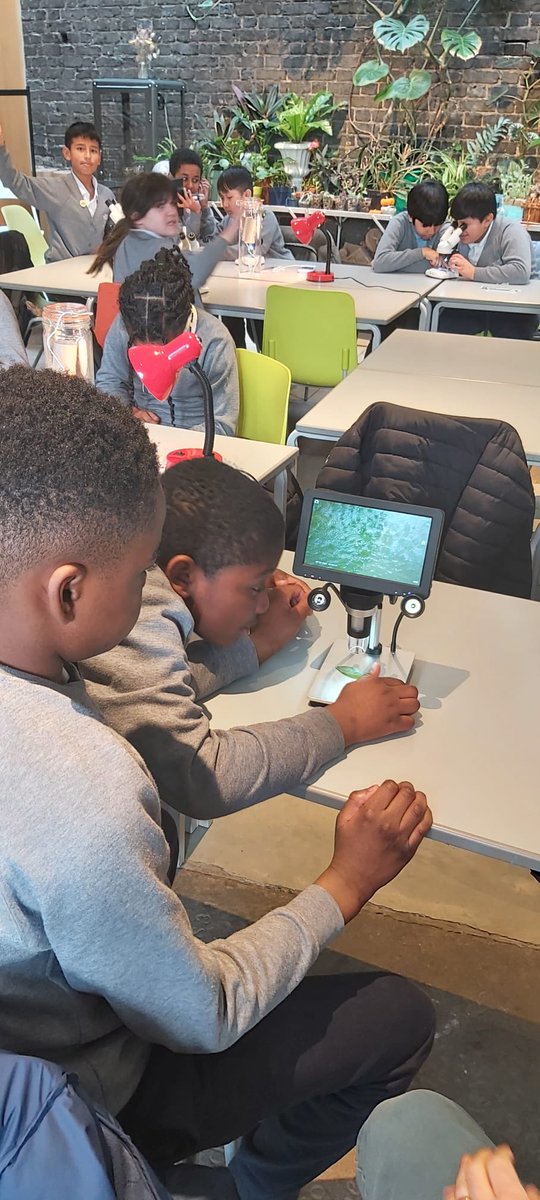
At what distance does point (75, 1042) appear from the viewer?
0.82 m

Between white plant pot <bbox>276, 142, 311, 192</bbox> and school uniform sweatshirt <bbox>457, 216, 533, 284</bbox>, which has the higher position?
white plant pot <bbox>276, 142, 311, 192</bbox>

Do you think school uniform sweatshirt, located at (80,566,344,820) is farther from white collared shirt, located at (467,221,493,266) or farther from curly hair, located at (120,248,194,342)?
white collared shirt, located at (467,221,493,266)

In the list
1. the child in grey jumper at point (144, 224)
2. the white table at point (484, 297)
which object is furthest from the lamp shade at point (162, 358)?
the white table at point (484, 297)

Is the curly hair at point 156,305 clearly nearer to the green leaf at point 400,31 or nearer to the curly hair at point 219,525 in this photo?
the curly hair at point 219,525

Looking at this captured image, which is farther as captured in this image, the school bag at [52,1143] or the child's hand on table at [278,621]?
the child's hand on table at [278,621]

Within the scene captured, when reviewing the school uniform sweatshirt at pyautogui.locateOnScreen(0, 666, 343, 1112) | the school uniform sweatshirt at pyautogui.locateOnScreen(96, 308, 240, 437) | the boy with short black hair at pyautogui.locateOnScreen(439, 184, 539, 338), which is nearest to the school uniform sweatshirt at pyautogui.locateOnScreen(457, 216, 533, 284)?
the boy with short black hair at pyautogui.locateOnScreen(439, 184, 539, 338)

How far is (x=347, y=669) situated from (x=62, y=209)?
4.60m

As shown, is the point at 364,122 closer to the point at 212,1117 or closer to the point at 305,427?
the point at 305,427

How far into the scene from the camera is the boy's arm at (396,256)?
15.0ft

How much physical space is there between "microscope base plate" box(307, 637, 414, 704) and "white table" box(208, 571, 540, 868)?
28 millimetres

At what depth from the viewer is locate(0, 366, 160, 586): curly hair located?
0.72 metres

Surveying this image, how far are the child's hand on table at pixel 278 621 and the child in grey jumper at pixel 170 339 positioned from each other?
982 mm

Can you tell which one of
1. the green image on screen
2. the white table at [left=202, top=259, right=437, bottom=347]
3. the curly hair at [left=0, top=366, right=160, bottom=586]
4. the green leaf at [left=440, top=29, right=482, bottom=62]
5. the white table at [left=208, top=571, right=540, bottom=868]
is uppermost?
the green leaf at [left=440, top=29, right=482, bottom=62]

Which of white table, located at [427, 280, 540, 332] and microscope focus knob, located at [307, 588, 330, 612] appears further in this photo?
white table, located at [427, 280, 540, 332]
